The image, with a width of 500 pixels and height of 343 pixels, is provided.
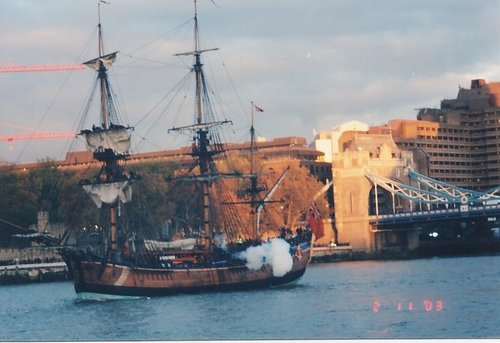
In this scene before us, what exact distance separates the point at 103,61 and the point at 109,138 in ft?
7.78

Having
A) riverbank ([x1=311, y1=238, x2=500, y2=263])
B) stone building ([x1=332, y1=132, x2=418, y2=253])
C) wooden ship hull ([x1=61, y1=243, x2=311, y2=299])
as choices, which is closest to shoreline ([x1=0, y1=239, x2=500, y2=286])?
riverbank ([x1=311, y1=238, x2=500, y2=263])

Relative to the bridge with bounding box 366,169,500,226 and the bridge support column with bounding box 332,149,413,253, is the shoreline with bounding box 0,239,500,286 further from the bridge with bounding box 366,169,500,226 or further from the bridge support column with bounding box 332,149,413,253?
the bridge with bounding box 366,169,500,226

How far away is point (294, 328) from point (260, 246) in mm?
13894

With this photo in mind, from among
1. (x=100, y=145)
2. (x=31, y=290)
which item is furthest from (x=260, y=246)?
(x=31, y=290)

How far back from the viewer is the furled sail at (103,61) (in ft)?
129

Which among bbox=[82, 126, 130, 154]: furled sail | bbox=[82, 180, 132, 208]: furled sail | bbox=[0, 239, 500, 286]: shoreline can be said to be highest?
bbox=[82, 126, 130, 154]: furled sail

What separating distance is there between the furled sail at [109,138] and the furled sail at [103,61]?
1.84 m

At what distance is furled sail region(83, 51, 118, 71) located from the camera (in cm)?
3941

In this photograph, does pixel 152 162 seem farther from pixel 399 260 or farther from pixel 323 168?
pixel 399 260

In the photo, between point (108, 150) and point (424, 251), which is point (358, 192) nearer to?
point (424, 251)

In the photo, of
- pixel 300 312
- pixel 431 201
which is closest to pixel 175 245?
pixel 431 201

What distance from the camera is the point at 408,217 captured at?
54188mm

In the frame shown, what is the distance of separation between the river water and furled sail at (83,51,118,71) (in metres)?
6.33

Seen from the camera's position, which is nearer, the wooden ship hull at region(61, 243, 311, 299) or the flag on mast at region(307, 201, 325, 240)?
the wooden ship hull at region(61, 243, 311, 299)
